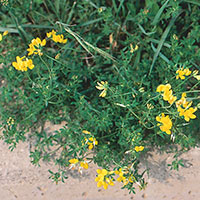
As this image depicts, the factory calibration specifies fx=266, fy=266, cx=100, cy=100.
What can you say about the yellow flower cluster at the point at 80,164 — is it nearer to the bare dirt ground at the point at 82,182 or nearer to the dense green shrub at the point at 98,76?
the dense green shrub at the point at 98,76

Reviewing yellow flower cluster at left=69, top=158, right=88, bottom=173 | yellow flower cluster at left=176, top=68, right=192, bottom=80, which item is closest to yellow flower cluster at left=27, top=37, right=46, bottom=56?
yellow flower cluster at left=69, top=158, right=88, bottom=173

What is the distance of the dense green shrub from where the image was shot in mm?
2207

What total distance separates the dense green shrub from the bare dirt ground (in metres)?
0.16

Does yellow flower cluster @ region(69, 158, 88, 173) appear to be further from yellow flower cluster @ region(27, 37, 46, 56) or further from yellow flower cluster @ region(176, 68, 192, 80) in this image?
yellow flower cluster @ region(176, 68, 192, 80)

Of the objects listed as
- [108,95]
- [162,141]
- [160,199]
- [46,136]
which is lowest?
[160,199]

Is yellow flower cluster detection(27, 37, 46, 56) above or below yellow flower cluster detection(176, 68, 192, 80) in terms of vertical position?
above

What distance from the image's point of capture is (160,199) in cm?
270

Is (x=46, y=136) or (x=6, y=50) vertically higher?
(x=6, y=50)

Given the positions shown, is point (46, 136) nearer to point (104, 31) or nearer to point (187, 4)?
point (104, 31)

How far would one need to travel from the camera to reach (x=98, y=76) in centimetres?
233

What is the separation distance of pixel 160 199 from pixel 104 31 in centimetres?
175

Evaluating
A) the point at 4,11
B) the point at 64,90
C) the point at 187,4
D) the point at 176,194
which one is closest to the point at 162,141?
the point at 176,194

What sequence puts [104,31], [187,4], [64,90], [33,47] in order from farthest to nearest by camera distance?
[187,4] → [104,31] → [64,90] → [33,47]

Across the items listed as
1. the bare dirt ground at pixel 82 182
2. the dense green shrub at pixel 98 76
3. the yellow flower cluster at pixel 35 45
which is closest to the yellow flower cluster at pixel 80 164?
the dense green shrub at pixel 98 76
